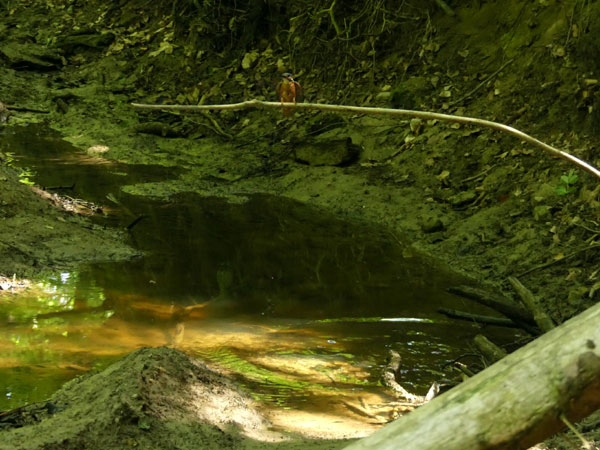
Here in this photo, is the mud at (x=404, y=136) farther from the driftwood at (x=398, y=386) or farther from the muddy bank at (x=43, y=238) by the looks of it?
the driftwood at (x=398, y=386)

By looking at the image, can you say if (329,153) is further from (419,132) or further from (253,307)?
(253,307)

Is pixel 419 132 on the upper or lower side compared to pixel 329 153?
upper

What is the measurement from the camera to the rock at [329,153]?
8.59 m

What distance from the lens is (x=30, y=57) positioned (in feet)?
42.2

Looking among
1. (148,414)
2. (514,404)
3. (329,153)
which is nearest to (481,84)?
(329,153)

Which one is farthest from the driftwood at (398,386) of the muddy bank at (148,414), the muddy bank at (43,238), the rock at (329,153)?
the rock at (329,153)

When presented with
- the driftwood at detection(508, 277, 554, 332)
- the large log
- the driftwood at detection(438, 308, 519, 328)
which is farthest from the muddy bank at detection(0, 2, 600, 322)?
the large log

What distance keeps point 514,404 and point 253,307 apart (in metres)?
3.83

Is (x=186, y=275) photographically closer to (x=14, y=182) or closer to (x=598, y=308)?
(x=14, y=182)

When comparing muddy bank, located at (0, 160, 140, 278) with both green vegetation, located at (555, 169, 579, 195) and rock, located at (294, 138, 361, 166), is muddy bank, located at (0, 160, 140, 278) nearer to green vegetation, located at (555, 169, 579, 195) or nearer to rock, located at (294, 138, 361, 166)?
rock, located at (294, 138, 361, 166)

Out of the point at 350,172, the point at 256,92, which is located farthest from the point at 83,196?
the point at 256,92

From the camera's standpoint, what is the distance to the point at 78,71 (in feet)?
41.6

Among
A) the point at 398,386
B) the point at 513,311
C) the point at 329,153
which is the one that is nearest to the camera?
the point at 398,386

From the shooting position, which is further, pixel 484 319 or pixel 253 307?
pixel 253 307
